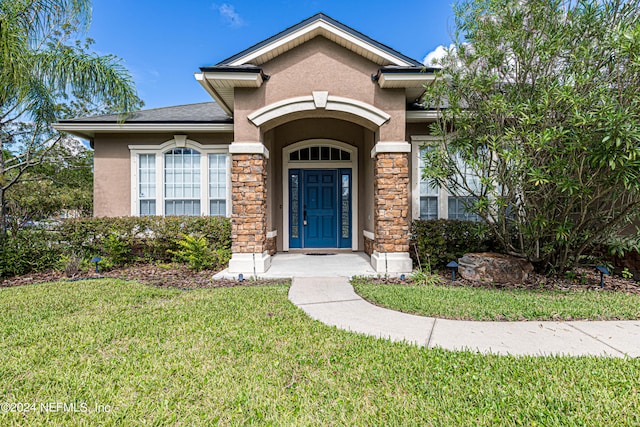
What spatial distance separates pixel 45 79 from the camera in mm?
6723

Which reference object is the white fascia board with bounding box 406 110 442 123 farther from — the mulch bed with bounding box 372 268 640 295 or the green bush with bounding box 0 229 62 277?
the green bush with bounding box 0 229 62 277

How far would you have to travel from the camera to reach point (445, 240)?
7031 mm

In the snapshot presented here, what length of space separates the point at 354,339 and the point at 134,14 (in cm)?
1354

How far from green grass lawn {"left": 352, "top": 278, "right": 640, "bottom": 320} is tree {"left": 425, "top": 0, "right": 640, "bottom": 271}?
3.69 feet

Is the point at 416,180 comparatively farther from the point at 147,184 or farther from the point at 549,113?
the point at 147,184

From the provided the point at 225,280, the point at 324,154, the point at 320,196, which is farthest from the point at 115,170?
the point at 324,154

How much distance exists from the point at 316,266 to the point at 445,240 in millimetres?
2980

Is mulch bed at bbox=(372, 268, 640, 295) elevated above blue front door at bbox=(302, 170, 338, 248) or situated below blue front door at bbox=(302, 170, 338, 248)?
below

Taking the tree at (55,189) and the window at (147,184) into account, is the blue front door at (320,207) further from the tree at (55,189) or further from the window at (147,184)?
the tree at (55,189)

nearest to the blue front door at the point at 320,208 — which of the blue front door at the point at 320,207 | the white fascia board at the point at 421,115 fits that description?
the blue front door at the point at 320,207

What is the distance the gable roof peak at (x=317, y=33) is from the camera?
6484mm

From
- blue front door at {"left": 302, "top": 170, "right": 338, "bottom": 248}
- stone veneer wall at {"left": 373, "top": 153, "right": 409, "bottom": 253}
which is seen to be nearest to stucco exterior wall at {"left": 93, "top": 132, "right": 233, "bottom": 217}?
blue front door at {"left": 302, "top": 170, "right": 338, "bottom": 248}

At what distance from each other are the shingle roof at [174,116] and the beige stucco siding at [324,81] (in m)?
2.17

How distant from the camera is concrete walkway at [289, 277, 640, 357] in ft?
10.3
